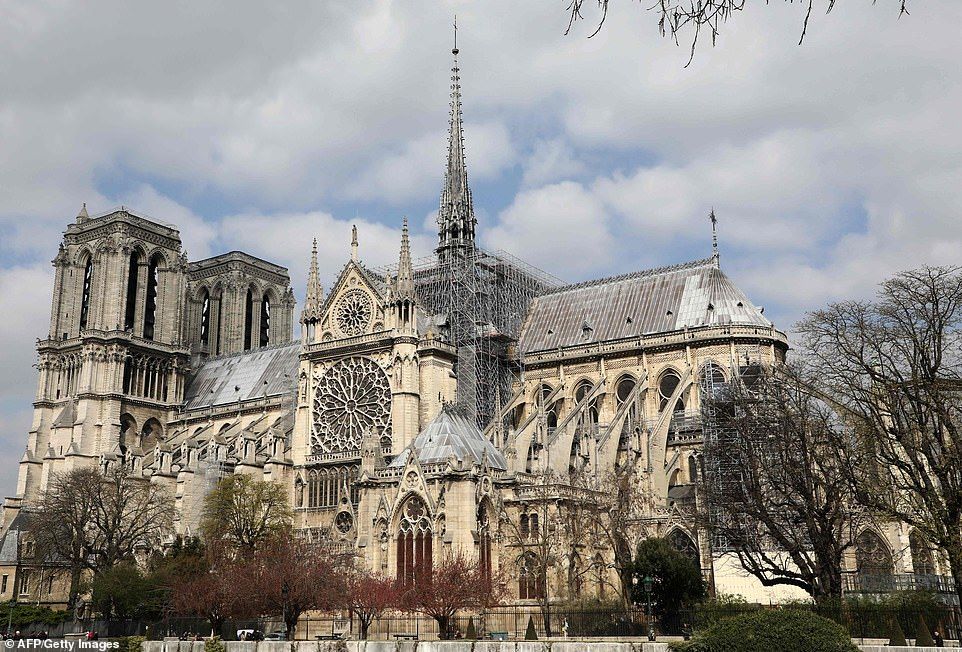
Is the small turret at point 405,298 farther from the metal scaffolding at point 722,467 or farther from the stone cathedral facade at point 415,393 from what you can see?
the metal scaffolding at point 722,467

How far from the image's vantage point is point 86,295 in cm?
7731

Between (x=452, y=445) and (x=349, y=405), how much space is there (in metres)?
15.3

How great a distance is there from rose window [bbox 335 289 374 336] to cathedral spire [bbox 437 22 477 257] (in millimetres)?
12958

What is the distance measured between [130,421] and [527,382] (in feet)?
103

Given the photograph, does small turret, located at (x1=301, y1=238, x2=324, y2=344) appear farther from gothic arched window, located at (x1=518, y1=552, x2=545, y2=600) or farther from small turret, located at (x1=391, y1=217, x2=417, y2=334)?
gothic arched window, located at (x1=518, y1=552, x2=545, y2=600)

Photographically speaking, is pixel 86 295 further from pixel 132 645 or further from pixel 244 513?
pixel 132 645

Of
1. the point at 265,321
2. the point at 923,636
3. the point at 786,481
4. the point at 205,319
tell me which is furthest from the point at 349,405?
the point at 265,321

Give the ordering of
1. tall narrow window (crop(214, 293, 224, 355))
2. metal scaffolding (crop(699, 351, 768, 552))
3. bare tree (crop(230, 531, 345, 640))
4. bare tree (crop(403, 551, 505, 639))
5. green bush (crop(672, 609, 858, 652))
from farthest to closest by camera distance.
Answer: tall narrow window (crop(214, 293, 224, 355)), bare tree (crop(230, 531, 345, 640)), metal scaffolding (crop(699, 351, 768, 552)), bare tree (crop(403, 551, 505, 639)), green bush (crop(672, 609, 858, 652))

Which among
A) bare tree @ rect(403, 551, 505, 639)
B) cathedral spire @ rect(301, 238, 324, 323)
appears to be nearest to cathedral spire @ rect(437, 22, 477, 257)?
cathedral spire @ rect(301, 238, 324, 323)

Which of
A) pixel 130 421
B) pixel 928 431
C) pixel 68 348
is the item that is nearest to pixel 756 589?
pixel 928 431

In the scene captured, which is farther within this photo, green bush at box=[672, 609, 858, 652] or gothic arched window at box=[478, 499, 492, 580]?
gothic arched window at box=[478, 499, 492, 580]

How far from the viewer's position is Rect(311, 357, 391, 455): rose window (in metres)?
54.9

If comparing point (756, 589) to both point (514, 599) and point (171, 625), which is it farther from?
point (171, 625)

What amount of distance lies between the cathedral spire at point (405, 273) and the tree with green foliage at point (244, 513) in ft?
42.1
